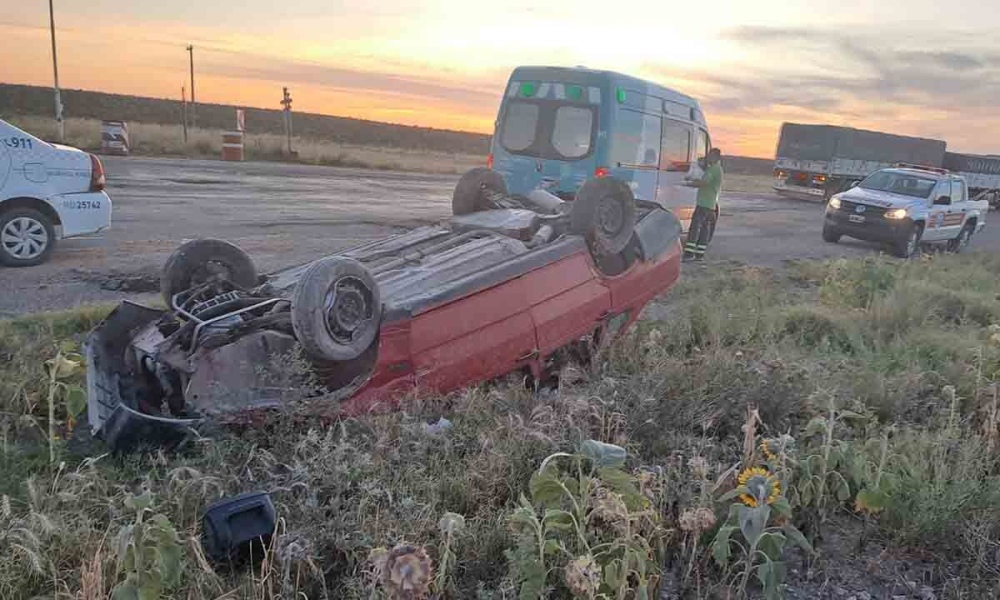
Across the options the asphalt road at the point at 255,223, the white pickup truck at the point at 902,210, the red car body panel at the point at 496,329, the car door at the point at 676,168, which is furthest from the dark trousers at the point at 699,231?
the red car body panel at the point at 496,329

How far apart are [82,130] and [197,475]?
32443mm

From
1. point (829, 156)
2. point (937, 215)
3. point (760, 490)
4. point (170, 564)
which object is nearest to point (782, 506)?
point (760, 490)

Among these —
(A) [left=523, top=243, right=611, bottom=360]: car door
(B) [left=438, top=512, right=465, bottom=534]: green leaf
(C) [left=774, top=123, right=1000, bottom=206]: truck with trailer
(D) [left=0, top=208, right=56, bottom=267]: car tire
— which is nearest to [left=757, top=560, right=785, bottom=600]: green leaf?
(B) [left=438, top=512, right=465, bottom=534]: green leaf

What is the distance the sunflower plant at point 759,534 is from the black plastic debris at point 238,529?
5.57 ft

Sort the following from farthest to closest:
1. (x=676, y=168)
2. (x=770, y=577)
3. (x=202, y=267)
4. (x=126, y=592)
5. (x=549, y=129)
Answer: (x=676, y=168) < (x=549, y=129) < (x=202, y=267) < (x=770, y=577) < (x=126, y=592)

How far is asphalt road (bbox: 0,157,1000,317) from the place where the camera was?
27.0 ft

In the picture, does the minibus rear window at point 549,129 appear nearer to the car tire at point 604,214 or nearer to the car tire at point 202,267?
the car tire at point 604,214

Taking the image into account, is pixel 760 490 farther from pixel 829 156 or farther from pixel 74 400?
pixel 829 156

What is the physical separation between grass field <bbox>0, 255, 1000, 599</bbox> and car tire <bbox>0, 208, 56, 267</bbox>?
3846 mm

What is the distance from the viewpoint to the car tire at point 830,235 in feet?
54.8

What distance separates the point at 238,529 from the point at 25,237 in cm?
744

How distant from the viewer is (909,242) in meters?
15.7

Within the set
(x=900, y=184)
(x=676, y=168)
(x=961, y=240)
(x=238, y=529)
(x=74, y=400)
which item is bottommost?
(x=961, y=240)

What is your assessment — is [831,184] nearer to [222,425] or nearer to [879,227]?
[879,227]
